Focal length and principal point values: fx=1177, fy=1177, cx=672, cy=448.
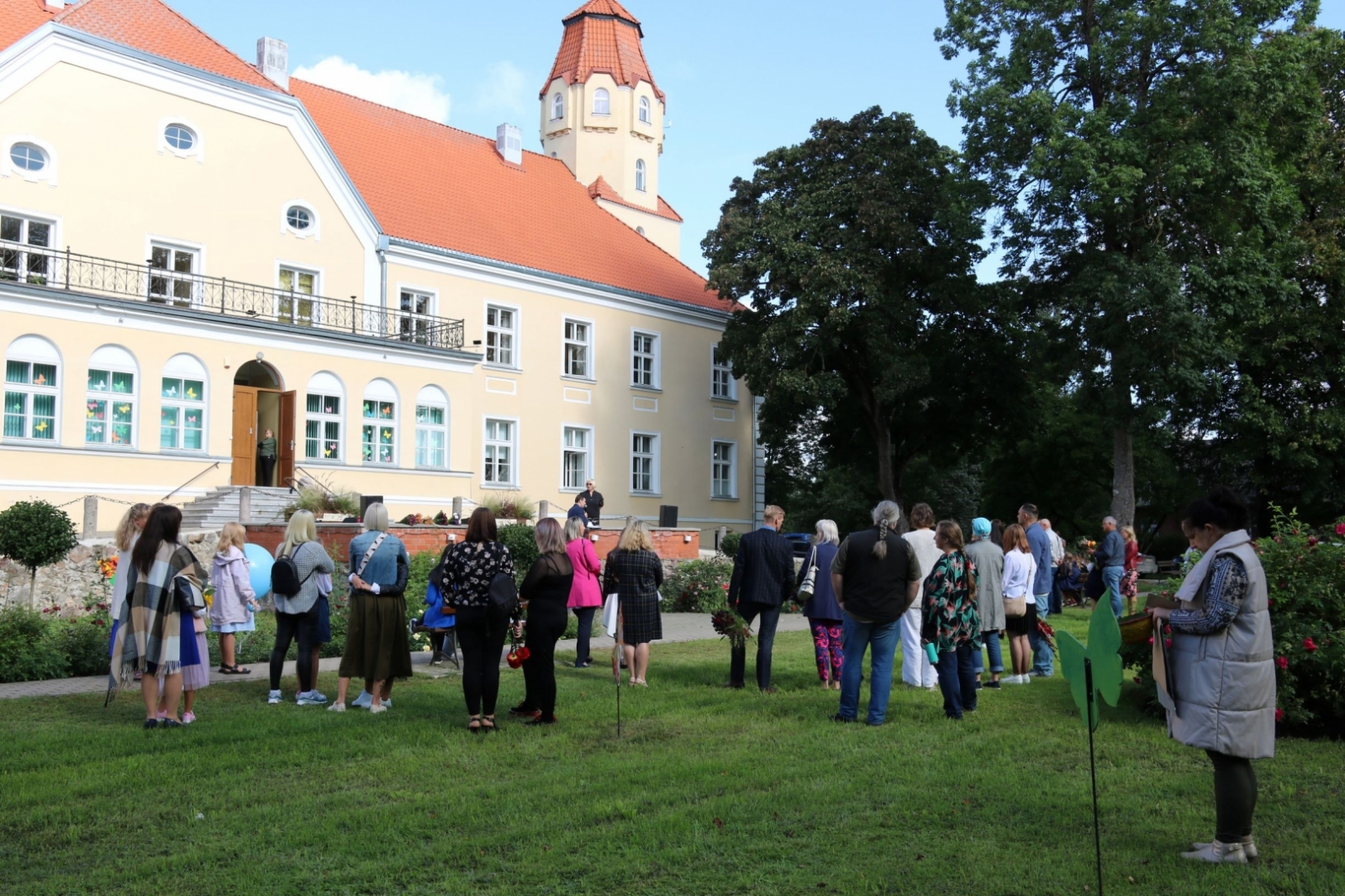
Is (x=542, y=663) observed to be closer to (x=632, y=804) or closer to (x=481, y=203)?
(x=632, y=804)

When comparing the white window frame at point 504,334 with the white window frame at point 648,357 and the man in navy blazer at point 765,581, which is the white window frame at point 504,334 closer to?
the white window frame at point 648,357

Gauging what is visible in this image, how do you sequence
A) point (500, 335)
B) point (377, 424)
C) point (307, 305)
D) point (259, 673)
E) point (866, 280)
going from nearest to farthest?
point (259, 673)
point (377, 424)
point (307, 305)
point (866, 280)
point (500, 335)

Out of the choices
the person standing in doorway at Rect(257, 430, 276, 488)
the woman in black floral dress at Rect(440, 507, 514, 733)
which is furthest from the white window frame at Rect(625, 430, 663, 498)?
the woman in black floral dress at Rect(440, 507, 514, 733)

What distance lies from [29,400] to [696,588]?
42.9 ft

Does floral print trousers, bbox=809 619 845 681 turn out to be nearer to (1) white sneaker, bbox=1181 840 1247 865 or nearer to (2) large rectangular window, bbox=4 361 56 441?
(1) white sneaker, bbox=1181 840 1247 865

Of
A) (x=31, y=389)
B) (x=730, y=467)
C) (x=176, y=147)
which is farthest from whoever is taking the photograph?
(x=730, y=467)

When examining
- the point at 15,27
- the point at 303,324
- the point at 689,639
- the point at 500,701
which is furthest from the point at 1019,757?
the point at 15,27

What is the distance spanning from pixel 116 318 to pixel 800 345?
16.9m

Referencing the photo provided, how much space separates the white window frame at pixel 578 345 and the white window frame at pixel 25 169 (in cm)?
1367

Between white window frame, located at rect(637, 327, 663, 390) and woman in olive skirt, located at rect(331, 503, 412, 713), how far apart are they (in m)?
26.1

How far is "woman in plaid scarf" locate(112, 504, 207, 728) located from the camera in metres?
8.74

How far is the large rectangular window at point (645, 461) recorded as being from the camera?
35.5m

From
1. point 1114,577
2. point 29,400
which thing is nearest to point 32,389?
point 29,400

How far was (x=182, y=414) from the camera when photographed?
24125mm
